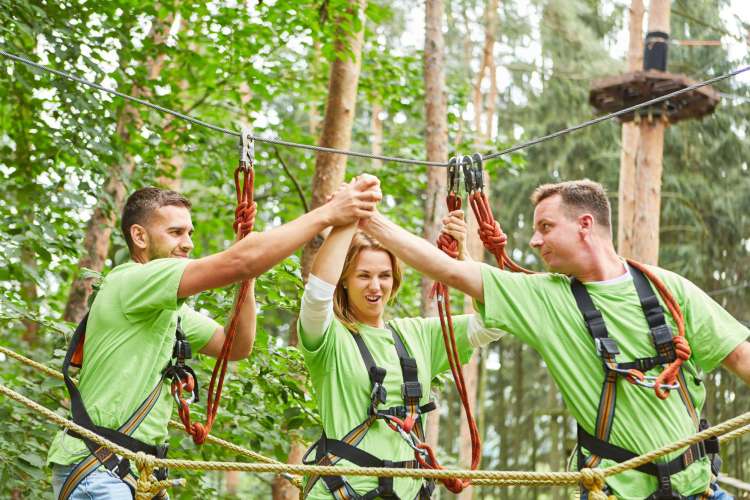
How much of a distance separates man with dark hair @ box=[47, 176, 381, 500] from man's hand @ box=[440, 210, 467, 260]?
0.28 metres

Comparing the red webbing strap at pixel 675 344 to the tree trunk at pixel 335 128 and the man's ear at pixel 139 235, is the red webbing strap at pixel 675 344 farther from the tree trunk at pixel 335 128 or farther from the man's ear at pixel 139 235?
the tree trunk at pixel 335 128

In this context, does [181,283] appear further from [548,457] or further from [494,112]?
[548,457]

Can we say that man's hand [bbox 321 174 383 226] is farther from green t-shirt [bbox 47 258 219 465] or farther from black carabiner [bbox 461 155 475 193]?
green t-shirt [bbox 47 258 219 465]

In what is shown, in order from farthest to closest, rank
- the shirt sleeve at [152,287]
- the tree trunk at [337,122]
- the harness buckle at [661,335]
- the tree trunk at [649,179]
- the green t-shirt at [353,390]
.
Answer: the tree trunk at [649,179]
the tree trunk at [337,122]
the green t-shirt at [353,390]
the shirt sleeve at [152,287]
the harness buckle at [661,335]

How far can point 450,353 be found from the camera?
9.84 ft

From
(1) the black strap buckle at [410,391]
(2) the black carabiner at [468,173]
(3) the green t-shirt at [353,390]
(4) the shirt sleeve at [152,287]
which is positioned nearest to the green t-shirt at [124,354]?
(4) the shirt sleeve at [152,287]

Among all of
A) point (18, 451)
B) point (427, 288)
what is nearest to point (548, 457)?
point (427, 288)

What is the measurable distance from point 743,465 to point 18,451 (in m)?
14.0

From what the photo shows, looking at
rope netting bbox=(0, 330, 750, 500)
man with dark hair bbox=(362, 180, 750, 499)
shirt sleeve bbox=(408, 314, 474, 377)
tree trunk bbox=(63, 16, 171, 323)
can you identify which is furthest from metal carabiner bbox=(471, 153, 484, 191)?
tree trunk bbox=(63, 16, 171, 323)

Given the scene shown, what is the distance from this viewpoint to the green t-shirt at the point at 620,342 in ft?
8.54

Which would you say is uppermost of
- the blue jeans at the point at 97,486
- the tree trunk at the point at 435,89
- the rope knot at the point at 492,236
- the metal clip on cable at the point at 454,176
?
the tree trunk at the point at 435,89

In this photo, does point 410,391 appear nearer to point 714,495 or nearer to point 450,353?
point 450,353

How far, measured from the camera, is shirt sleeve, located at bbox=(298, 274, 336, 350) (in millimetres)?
2764

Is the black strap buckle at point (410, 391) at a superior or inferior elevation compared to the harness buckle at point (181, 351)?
inferior
